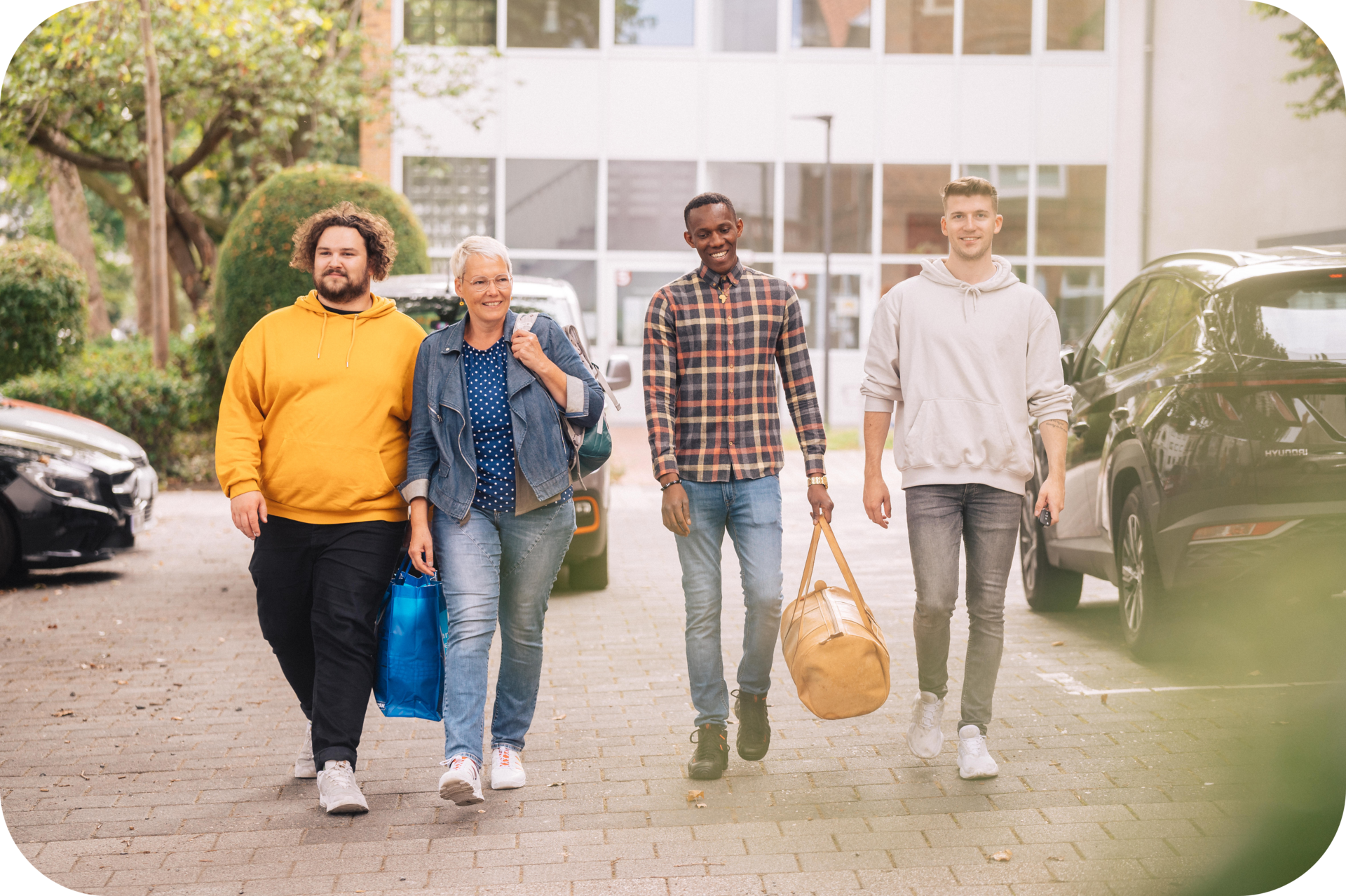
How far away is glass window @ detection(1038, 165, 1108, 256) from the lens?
22812mm

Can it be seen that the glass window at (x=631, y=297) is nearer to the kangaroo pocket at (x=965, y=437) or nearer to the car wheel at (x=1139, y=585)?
the car wheel at (x=1139, y=585)

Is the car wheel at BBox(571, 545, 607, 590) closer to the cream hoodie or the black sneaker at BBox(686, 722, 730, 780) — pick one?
the black sneaker at BBox(686, 722, 730, 780)

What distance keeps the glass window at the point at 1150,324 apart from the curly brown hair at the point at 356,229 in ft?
12.3

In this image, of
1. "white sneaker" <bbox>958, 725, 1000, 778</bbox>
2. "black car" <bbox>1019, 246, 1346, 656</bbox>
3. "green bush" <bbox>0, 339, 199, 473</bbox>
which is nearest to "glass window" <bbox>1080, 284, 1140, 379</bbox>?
"black car" <bbox>1019, 246, 1346, 656</bbox>

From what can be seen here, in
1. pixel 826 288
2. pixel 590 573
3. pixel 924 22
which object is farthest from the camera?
pixel 924 22

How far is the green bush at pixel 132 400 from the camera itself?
47.4 ft

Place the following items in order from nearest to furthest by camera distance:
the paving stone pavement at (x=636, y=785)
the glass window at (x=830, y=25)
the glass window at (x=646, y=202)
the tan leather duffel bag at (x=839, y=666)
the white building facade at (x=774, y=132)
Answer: the paving stone pavement at (x=636, y=785) → the tan leather duffel bag at (x=839, y=666) → the white building facade at (x=774, y=132) → the glass window at (x=646, y=202) → the glass window at (x=830, y=25)

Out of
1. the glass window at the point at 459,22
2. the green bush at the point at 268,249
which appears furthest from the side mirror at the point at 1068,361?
the glass window at the point at 459,22

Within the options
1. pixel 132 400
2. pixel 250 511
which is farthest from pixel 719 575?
pixel 132 400

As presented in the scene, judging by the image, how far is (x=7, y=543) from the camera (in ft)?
28.8

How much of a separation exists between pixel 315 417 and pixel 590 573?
15.1ft

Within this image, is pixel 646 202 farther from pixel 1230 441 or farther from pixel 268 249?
pixel 1230 441

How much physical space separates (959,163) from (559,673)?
18.1 meters

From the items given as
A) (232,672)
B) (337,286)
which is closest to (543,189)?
(232,672)
